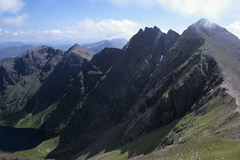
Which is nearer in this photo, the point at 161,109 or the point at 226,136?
the point at 226,136

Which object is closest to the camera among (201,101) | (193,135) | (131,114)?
(193,135)

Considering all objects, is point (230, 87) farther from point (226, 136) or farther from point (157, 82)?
point (157, 82)

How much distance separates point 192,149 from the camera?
46625mm

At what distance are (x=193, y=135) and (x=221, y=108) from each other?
20.6 meters

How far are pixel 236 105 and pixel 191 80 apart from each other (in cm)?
4863

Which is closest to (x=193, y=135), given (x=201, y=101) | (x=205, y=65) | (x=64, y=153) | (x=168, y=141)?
(x=168, y=141)

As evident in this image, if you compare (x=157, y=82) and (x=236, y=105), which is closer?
(x=236, y=105)

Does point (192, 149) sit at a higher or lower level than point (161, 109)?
higher

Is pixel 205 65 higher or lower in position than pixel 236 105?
higher

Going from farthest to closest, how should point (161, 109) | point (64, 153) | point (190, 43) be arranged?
point (64, 153) < point (190, 43) < point (161, 109)

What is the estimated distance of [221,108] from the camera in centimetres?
7619

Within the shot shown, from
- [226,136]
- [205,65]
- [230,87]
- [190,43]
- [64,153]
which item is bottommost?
[64,153]

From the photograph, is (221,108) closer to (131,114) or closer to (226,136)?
(226,136)

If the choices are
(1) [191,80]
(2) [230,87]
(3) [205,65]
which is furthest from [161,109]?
(2) [230,87]
